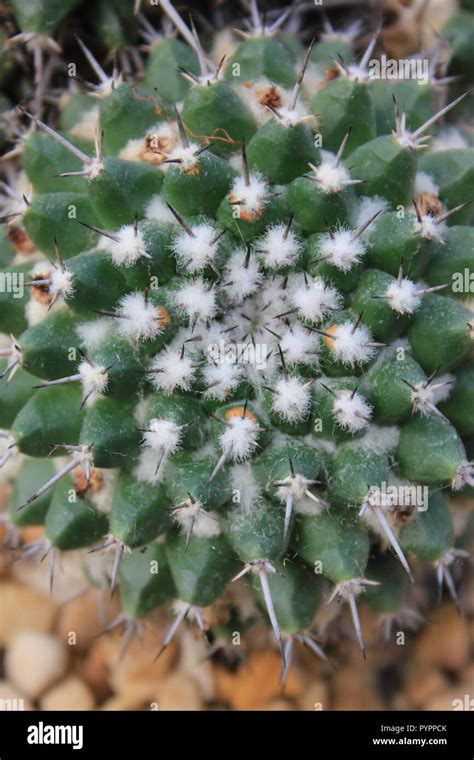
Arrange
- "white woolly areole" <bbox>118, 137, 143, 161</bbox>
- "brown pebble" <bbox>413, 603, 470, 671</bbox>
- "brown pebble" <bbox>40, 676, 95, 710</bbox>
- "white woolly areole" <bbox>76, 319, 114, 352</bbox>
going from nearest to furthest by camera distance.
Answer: "white woolly areole" <bbox>76, 319, 114, 352</bbox> → "white woolly areole" <bbox>118, 137, 143, 161</bbox> → "brown pebble" <bbox>40, 676, 95, 710</bbox> → "brown pebble" <bbox>413, 603, 470, 671</bbox>

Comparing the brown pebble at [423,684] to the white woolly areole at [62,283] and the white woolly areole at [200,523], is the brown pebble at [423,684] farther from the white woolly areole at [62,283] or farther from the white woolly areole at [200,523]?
the white woolly areole at [62,283]

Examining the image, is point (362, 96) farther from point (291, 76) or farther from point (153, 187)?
point (153, 187)

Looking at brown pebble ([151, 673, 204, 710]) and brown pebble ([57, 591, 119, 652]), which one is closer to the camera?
brown pebble ([151, 673, 204, 710])

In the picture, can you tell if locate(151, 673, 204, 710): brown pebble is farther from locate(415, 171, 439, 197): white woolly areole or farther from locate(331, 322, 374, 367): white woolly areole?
locate(415, 171, 439, 197): white woolly areole

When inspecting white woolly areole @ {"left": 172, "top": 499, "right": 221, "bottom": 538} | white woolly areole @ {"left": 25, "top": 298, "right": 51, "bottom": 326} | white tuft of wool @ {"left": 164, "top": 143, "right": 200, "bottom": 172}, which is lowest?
white woolly areole @ {"left": 172, "top": 499, "right": 221, "bottom": 538}

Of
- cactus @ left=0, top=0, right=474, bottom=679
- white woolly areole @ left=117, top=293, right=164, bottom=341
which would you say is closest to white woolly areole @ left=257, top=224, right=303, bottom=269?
cactus @ left=0, top=0, right=474, bottom=679

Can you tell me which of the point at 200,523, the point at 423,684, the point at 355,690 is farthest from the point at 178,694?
the point at 200,523
